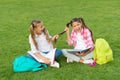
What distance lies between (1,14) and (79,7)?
2454 mm

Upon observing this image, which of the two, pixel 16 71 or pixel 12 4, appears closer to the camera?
pixel 16 71

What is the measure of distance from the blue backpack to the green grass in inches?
3.8

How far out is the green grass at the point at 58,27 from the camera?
482 centimetres

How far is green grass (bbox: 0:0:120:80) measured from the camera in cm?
482

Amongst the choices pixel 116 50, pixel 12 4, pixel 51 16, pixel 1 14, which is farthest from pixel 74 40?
pixel 12 4

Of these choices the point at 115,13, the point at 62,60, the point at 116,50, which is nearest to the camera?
the point at 62,60

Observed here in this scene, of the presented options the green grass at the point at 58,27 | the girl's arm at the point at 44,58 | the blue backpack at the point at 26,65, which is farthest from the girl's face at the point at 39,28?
the green grass at the point at 58,27

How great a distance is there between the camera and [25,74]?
4.86 metres

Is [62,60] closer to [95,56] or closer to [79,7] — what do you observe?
[95,56]

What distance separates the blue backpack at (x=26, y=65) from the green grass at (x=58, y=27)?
0.32 ft

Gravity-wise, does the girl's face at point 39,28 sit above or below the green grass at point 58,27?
above

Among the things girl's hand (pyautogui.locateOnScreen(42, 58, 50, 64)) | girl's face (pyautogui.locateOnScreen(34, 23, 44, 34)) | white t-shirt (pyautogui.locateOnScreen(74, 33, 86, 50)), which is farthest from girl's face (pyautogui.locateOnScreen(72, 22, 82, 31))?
girl's hand (pyautogui.locateOnScreen(42, 58, 50, 64))

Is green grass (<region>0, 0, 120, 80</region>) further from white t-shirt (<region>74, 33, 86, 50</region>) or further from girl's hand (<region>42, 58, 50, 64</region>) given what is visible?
white t-shirt (<region>74, 33, 86, 50</region>)

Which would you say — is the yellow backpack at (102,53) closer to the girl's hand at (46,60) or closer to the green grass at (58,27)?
the green grass at (58,27)
